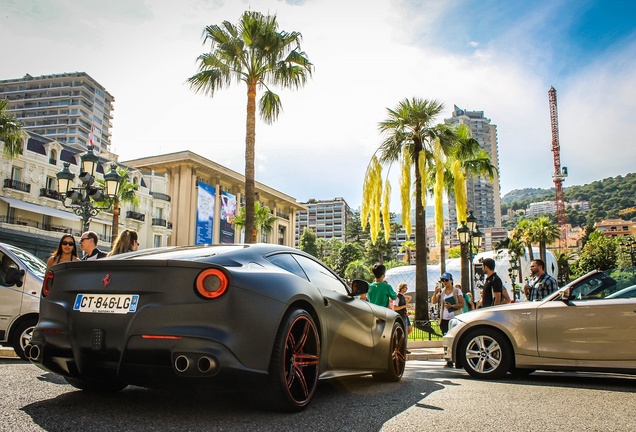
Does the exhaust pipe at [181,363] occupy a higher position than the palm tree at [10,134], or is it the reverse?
the palm tree at [10,134]

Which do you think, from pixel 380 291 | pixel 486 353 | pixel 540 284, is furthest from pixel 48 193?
pixel 486 353

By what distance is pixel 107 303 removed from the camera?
3.22 meters

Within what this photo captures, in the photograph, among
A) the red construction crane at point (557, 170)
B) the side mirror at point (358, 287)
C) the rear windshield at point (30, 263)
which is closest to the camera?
the side mirror at point (358, 287)

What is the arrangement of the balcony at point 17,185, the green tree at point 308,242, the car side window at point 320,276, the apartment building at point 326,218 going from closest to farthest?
the car side window at point 320,276
the balcony at point 17,185
the green tree at point 308,242
the apartment building at point 326,218

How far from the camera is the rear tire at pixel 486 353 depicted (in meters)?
6.42

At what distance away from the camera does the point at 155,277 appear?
10.6ft

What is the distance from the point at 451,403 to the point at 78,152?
49.3 metres

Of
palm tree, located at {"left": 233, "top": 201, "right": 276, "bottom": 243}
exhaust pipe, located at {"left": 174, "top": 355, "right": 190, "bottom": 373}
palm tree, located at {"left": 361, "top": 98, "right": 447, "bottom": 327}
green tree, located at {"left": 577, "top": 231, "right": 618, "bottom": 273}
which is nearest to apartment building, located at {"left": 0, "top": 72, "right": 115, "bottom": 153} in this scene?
palm tree, located at {"left": 233, "top": 201, "right": 276, "bottom": 243}

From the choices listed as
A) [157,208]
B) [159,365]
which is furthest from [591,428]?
[157,208]

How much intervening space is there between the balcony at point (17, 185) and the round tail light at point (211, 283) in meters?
42.3

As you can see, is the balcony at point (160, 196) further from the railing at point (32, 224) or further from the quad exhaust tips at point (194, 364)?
the quad exhaust tips at point (194, 364)

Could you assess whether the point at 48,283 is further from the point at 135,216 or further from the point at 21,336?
the point at 135,216

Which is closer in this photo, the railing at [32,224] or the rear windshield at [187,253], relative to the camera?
the rear windshield at [187,253]

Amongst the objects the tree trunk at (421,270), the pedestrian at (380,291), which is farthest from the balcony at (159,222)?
the pedestrian at (380,291)
